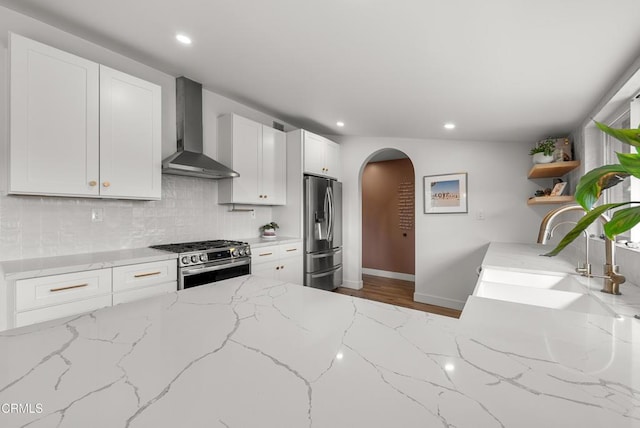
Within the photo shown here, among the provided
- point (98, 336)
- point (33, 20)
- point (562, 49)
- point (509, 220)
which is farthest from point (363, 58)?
point (509, 220)

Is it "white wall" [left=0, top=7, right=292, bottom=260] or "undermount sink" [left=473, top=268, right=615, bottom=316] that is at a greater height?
"white wall" [left=0, top=7, right=292, bottom=260]

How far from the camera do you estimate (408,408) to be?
1.43ft

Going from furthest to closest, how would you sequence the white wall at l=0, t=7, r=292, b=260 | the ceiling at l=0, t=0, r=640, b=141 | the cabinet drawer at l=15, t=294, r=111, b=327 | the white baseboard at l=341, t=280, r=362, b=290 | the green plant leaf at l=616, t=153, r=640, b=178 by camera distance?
the white baseboard at l=341, t=280, r=362, b=290, the white wall at l=0, t=7, r=292, b=260, the cabinet drawer at l=15, t=294, r=111, b=327, the ceiling at l=0, t=0, r=640, b=141, the green plant leaf at l=616, t=153, r=640, b=178

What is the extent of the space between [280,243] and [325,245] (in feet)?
2.85

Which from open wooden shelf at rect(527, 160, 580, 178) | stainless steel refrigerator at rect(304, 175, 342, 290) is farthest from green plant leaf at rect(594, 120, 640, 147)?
stainless steel refrigerator at rect(304, 175, 342, 290)

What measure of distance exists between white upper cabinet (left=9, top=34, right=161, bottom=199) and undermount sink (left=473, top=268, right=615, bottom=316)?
8.19ft

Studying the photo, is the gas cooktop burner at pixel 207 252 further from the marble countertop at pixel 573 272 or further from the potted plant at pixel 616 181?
the potted plant at pixel 616 181

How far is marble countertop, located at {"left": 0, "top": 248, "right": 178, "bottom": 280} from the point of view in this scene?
1.60 metres

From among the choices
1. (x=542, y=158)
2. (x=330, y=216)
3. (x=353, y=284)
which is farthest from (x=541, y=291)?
(x=353, y=284)

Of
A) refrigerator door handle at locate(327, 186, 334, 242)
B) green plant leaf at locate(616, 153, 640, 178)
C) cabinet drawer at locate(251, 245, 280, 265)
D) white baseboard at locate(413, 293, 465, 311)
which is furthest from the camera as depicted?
refrigerator door handle at locate(327, 186, 334, 242)

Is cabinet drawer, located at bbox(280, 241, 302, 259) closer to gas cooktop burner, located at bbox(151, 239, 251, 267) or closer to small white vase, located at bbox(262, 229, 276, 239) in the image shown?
small white vase, located at bbox(262, 229, 276, 239)

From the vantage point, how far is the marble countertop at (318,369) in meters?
0.42

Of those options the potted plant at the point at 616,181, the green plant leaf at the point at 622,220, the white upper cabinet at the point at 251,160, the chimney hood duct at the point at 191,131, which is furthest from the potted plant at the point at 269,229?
the green plant leaf at the point at 622,220

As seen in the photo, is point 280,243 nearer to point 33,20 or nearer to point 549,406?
point 33,20
